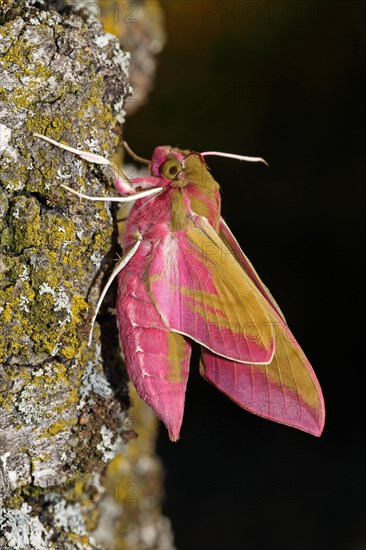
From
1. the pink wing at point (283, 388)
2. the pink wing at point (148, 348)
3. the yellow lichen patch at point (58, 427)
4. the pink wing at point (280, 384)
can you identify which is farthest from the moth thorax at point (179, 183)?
the yellow lichen patch at point (58, 427)

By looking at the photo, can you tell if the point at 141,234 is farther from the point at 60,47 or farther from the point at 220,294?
the point at 60,47

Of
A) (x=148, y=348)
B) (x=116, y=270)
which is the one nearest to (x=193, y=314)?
(x=148, y=348)

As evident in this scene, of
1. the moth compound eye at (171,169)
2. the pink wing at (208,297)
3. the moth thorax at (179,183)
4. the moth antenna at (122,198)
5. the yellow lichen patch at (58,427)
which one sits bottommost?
the yellow lichen patch at (58,427)

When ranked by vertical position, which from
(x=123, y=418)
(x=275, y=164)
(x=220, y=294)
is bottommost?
(x=123, y=418)

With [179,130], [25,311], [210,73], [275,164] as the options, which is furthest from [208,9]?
[25,311]

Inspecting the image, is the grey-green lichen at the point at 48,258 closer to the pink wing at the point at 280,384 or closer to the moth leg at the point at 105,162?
the moth leg at the point at 105,162

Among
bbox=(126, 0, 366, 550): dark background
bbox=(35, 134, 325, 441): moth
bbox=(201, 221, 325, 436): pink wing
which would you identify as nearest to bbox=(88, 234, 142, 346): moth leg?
bbox=(35, 134, 325, 441): moth

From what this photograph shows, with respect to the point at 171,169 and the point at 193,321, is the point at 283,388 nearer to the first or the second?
the point at 193,321
